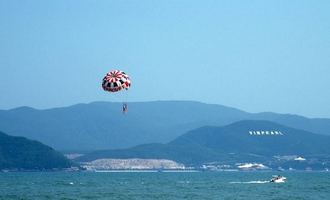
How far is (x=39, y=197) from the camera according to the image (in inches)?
5315

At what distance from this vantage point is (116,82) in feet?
346

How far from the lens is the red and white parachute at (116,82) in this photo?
105188mm

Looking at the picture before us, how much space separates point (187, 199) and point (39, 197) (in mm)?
23782

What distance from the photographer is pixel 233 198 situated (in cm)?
13312

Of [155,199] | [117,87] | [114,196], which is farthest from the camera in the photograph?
[114,196]

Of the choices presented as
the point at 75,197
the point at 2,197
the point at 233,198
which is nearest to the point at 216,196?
the point at 233,198

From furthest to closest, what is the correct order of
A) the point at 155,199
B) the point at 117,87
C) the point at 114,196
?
the point at 114,196, the point at 155,199, the point at 117,87

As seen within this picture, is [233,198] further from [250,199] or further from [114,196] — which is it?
[114,196]

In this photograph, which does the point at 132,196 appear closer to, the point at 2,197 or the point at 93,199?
the point at 93,199

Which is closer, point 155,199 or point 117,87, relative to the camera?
point 117,87

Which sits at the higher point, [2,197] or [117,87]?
[117,87]

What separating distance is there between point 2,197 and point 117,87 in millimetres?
A: 37458

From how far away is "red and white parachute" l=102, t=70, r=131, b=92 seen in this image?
105 m

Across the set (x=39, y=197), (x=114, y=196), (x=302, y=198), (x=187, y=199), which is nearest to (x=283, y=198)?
(x=302, y=198)
